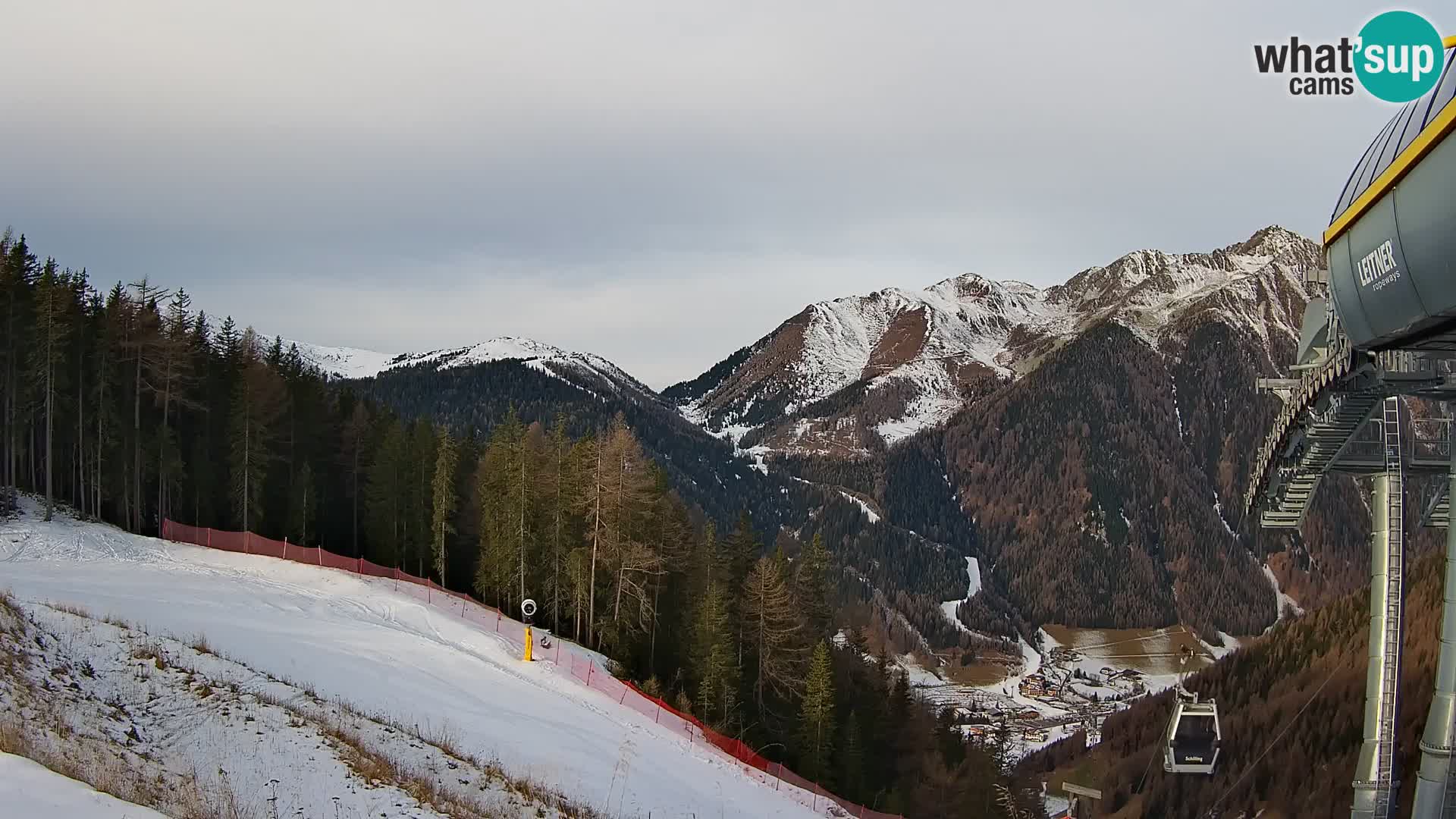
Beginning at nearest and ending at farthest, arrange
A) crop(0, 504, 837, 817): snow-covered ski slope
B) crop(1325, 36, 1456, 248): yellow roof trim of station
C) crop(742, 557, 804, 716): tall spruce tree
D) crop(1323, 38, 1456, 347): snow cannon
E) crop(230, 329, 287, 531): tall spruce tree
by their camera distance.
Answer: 1. crop(1325, 36, 1456, 248): yellow roof trim of station
2. crop(1323, 38, 1456, 347): snow cannon
3. crop(0, 504, 837, 817): snow-covered ski slope
4. crop(742, 557, 804, 716): tall spruce tree
5. crop(230, 329, 287, 531): tall spruce tree

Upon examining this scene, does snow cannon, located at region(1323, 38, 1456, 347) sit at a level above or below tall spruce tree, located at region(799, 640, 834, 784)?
above

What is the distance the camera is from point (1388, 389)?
15.5 m

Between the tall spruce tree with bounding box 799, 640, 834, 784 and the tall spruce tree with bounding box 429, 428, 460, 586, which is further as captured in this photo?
the tall spruce tree with bounding box 429, 428, 460, 586

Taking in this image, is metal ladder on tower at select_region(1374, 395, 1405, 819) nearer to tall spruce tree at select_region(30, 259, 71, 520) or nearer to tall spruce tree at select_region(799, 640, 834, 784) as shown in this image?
tall spruce tree at select_region(799, 640, 834, 784)

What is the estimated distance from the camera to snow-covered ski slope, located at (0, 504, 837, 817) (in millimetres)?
20844

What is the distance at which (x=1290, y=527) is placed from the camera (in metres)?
25.6

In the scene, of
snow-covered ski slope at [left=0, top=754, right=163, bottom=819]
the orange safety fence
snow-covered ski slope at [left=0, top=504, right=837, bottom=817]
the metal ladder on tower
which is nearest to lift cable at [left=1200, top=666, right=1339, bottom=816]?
the orange safety fence

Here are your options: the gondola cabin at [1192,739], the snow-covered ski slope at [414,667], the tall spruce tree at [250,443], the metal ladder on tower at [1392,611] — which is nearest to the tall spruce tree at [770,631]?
the snow-covered ski slope at [414,667]

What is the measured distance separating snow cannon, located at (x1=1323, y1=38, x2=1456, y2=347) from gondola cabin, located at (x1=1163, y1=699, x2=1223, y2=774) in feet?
42.9

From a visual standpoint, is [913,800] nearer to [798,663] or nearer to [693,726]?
[798,663]

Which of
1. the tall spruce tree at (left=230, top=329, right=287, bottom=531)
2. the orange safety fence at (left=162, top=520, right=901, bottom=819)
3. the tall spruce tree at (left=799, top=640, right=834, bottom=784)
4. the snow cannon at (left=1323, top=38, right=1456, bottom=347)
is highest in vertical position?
the snow cannon at (left=1323, top=38, right=1456, bottom=347)

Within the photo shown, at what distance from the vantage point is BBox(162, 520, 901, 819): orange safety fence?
96.4 feet

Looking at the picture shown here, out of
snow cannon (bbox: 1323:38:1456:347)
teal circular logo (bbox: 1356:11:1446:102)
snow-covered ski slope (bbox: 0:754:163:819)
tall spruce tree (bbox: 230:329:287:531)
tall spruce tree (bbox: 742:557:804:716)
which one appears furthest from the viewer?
tall spruce tree (bbox: 230:329:287:531)

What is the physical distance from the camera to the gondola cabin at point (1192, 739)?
76.4 ft
